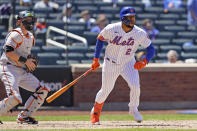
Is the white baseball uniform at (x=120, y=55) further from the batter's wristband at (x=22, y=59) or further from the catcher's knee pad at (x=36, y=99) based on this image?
the batter's wristband at (x=22, y=59)

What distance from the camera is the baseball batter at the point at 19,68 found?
7.81 m

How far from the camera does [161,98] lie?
43.0ft

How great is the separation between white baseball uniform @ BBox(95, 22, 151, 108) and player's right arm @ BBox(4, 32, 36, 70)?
129cm

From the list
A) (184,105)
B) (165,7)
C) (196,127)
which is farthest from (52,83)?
(165,7)

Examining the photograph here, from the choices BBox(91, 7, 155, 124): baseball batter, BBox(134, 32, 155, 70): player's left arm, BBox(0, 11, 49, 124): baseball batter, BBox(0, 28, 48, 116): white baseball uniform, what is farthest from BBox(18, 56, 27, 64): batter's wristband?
BBox(134, 32, 155, 70): player's left arm

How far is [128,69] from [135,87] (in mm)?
321

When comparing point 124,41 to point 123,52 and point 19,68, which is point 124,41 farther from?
point 19,68

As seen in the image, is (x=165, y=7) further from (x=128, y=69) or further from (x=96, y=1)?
(x=128, y=69)

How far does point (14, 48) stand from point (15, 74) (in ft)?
1.34

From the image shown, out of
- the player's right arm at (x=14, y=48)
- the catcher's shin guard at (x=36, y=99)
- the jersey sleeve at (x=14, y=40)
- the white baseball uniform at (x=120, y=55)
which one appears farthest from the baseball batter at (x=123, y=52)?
the jersey sleeve at (x=14, y=40)

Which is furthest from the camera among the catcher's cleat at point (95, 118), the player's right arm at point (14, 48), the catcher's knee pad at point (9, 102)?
the catcher's cleat at point (95, 118)

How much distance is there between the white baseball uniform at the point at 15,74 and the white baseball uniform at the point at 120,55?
111 centimetres

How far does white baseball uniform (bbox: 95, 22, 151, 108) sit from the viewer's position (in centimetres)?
824

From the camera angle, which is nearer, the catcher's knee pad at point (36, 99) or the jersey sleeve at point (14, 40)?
the jersey sleeve at point (14, 40)
